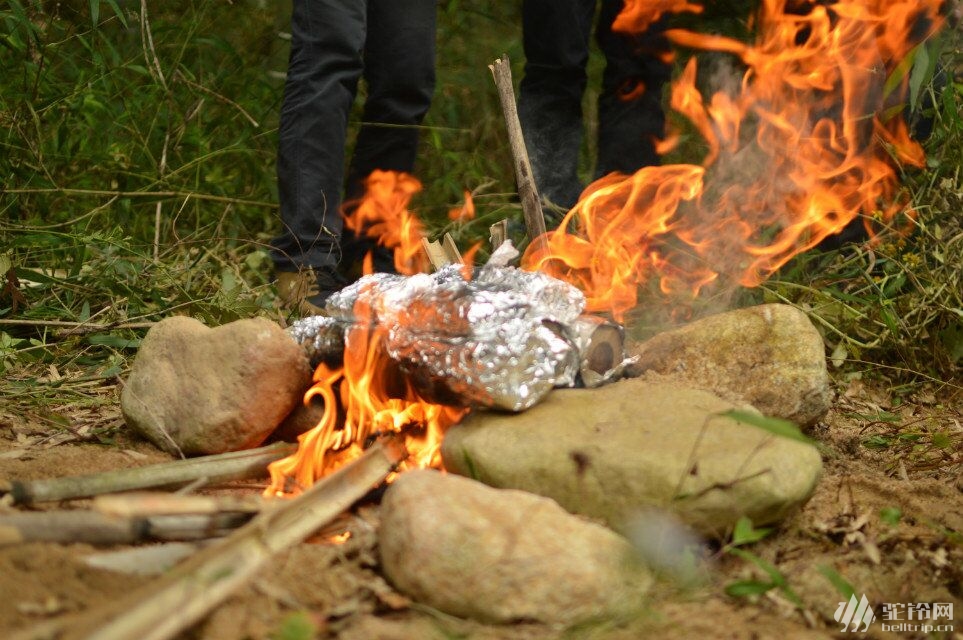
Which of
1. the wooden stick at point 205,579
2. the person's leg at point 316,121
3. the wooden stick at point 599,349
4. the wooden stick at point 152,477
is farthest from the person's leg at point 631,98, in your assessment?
the wooden stick at point 205,579

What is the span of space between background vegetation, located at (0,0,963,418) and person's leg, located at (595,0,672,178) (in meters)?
0.72

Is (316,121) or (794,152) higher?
(316,121)

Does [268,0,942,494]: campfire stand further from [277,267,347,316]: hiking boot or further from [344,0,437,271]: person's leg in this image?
[277,267,347,316]: hiking boot

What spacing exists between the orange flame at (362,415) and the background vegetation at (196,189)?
88cm

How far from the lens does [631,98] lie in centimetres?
419

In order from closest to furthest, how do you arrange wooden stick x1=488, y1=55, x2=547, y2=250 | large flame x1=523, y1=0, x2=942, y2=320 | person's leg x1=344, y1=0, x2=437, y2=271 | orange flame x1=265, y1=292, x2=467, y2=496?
1. orange flame x1=265, y1=292, x2=467, y2=496
2. wooden stick x1=488, y1=55, x2=547, y2=250
3. large flame x1=523, y1=0, x2=942, y2=320
4. person's leg x1=344, y1=0, x2=437, y2=271

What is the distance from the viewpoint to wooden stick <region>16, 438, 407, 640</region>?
1436 millimetres

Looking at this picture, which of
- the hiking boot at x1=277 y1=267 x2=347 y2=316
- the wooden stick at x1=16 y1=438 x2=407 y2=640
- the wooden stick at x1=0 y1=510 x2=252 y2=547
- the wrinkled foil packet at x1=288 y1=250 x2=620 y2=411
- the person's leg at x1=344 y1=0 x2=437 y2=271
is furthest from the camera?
the person's leg at x1=344 y1=0 x2=437 y2=271

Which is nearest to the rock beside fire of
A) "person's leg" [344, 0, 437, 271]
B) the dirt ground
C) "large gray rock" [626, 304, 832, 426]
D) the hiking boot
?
the dirt ground

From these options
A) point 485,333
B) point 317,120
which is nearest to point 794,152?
point 317,120

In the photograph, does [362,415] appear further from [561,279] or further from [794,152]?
[794,152]

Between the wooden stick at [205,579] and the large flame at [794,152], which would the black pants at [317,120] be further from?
the wooden stick at [205,579]

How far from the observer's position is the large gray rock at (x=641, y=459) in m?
2.00

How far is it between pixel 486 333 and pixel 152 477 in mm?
803
